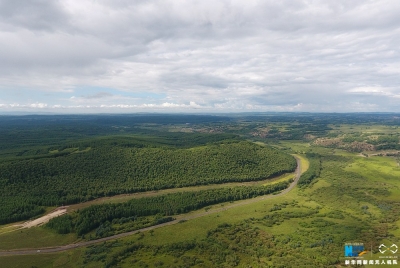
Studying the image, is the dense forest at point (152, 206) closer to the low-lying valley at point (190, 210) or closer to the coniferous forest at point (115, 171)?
the low-lying valley at point (190, 210)

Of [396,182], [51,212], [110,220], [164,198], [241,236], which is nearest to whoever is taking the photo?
[241,236]

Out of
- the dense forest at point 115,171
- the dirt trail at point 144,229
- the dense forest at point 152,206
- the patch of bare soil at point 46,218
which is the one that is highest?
the dense forest at point 115,171

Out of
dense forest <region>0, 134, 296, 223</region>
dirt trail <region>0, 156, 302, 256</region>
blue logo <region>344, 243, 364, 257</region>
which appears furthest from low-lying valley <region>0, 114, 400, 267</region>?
blue logo <region>344, 243, 364, 257</region>

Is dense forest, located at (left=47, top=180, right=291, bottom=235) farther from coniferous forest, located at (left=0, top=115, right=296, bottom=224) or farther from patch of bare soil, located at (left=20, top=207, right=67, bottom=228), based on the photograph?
coniferous forest, located at (left=0, top=115, right=296, bottom=224)

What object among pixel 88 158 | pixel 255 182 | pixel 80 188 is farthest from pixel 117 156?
pixel 255 182

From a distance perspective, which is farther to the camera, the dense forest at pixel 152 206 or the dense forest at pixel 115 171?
the dense forest at pixel 115 171

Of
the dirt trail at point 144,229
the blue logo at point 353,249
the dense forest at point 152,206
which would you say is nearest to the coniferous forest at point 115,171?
the dense forest at point 152,206

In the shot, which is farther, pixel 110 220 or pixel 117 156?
pixel 117 156

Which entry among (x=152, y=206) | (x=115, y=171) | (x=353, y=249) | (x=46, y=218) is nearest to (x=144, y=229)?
(x=152, y=206)

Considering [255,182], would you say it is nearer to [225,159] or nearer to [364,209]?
[225,159]
